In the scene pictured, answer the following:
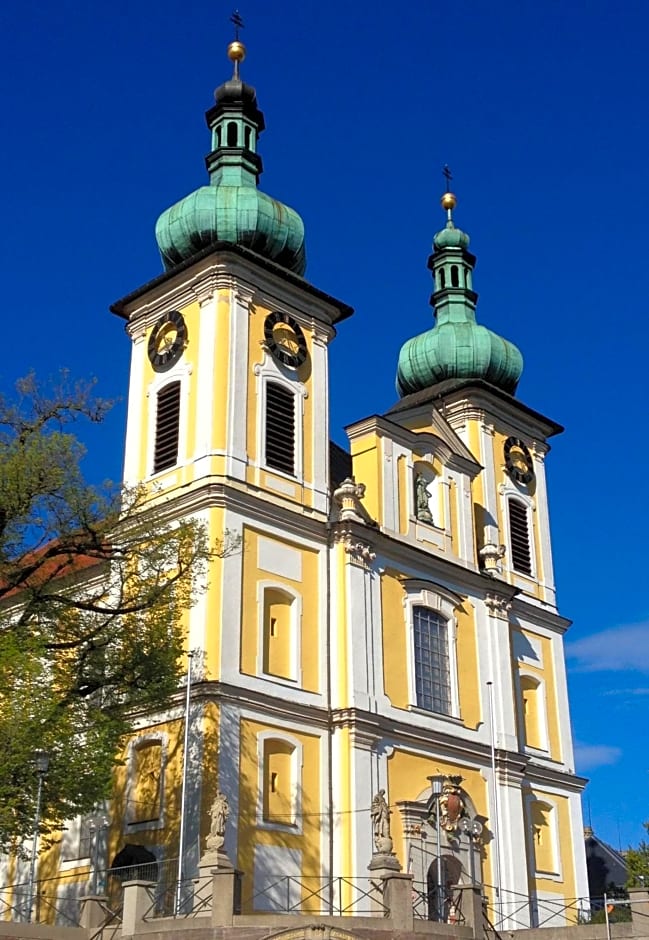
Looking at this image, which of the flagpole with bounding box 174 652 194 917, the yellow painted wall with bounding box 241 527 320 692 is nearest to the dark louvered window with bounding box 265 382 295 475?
the yellow painted wall with bounding box 241 527 320 692

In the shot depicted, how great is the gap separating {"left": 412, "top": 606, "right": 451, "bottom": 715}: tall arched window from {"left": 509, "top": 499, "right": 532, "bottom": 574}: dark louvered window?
5232 mm

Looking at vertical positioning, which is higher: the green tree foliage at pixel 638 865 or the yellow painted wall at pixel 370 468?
the yellow painted wall at pixel 370 468

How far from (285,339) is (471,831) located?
1206 cm

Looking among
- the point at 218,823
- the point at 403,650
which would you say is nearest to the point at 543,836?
the point at 403,650

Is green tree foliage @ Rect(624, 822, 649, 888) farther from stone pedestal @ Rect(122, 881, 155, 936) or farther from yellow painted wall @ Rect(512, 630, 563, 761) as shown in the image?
stone pedestal @ Rect(122, 881, 155, 936)

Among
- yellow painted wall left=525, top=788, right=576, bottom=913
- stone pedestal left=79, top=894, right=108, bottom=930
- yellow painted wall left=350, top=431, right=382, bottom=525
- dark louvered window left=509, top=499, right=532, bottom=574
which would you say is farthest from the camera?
dark louvered window left=509, top=499, right=532, bottom=574

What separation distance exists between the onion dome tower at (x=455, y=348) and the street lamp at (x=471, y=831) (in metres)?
13.5

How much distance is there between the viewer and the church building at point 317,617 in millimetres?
26156

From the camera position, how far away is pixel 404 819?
28203mm

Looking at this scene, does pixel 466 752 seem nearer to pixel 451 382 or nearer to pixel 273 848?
pixel 273 848

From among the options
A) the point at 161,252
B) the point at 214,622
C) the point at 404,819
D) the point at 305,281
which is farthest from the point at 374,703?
the point at 161,252

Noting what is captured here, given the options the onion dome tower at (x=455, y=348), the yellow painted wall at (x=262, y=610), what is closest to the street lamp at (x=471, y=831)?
the yellow painted wall at (x=262, y=610)

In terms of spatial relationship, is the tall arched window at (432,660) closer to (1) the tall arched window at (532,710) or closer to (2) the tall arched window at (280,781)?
(1) the tall arched window at (532,710)

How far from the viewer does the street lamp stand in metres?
29.2
